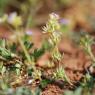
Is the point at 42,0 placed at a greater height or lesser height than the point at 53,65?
greater

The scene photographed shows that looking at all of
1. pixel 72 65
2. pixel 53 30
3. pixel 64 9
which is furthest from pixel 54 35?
pixel 64 9

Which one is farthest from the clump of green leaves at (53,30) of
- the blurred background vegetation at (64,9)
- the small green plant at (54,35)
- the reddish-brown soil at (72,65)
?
the blurred background vegetation at (64,9)

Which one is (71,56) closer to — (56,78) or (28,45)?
(28,45)

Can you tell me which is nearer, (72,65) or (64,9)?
(72,65)

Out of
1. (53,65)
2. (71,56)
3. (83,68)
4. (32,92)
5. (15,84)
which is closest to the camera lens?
(32,92)

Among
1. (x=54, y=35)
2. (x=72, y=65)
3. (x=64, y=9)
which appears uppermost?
(x=64, y=9)

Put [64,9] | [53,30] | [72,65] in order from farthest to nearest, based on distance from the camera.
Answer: [64,9]
[72,65]
[53,30]

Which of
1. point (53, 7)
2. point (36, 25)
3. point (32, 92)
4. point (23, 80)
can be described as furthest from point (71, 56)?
point (53, 7)

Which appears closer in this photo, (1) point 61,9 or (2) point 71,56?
(2) point 71,56

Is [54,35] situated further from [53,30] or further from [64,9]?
[64,9]

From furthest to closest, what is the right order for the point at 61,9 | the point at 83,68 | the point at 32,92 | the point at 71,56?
the point at 61,9 < the point at 71,56 < the point at 83,68 < the point at 32,92

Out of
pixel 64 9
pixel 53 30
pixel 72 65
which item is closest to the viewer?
pixel 53 30
